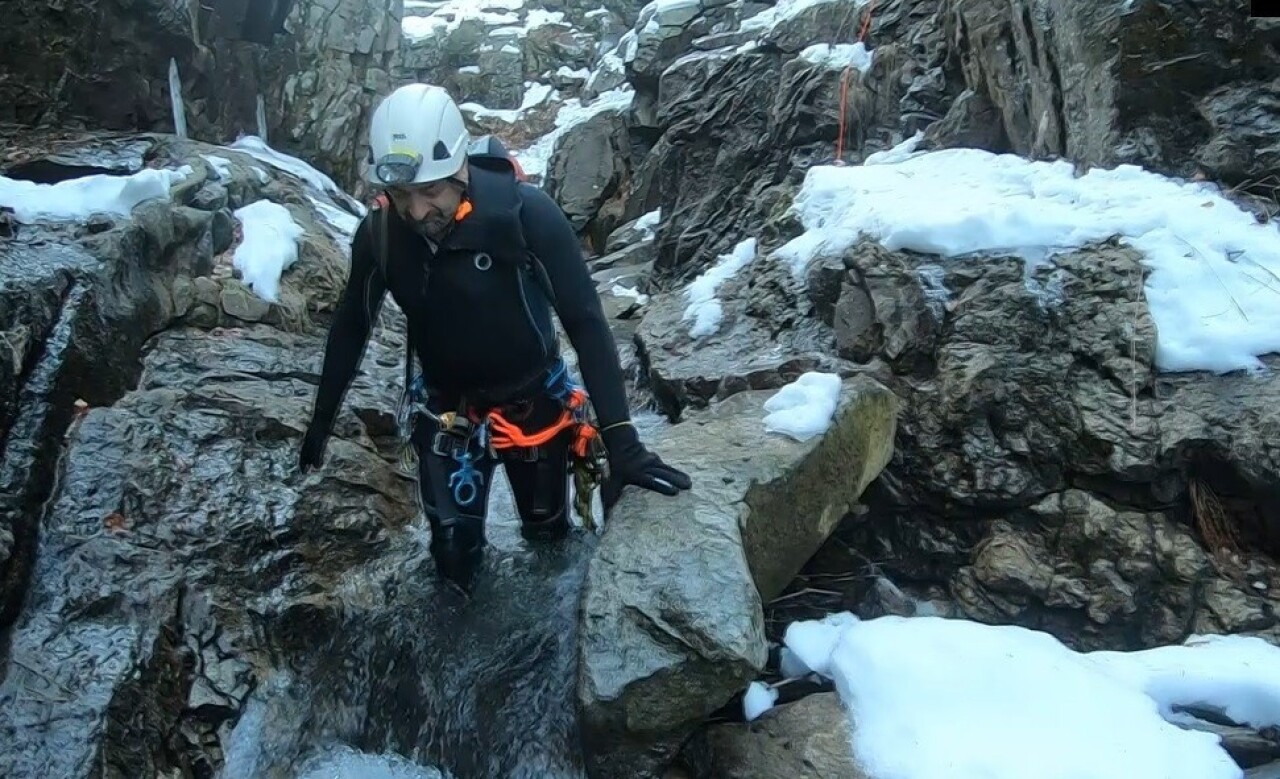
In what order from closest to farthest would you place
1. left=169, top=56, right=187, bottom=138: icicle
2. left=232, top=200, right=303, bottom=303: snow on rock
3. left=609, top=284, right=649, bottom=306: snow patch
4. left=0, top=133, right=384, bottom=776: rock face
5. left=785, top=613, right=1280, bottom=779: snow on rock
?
left=785, top=613, right=1280, bottom=779: snow on rock < left=0, top=133, right=384, bottom=776: rock face < left=232, top=200, right=303, bottom=303: snow on rock < left=169, top=56, right=187, bottom=138: icicle < left=609, top=284, right=649, bottom=306: snow patch

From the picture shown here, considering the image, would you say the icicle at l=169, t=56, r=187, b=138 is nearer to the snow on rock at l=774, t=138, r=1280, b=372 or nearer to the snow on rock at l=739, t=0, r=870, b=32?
the snow on rock at l=774, t=138, r=1280, b=372

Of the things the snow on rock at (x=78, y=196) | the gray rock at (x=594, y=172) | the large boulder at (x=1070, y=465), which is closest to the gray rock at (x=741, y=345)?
the large boulder at (x=1070, y=465)

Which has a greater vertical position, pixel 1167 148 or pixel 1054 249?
pixel 1167 148

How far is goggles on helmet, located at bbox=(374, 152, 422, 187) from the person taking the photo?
324 cm

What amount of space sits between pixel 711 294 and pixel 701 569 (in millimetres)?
3896

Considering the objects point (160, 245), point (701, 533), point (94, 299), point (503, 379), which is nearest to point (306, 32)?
point (160, 245)

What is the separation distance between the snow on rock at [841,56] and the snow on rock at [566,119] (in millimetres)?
9727

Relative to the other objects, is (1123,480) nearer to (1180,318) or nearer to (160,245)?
(1180,318)

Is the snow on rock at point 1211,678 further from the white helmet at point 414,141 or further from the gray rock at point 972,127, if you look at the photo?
the gray rock at point 972,127

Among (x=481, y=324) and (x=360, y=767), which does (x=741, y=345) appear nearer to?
(x=481, y=324)

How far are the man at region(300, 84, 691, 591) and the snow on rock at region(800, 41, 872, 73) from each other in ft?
25.0

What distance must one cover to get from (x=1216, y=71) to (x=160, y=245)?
6980 mm

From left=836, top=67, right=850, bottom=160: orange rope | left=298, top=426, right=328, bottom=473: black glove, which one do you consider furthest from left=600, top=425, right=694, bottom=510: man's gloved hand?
left=836, top=67, right=850, bottom=160: orange rope

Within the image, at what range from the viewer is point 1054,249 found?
485 cm
